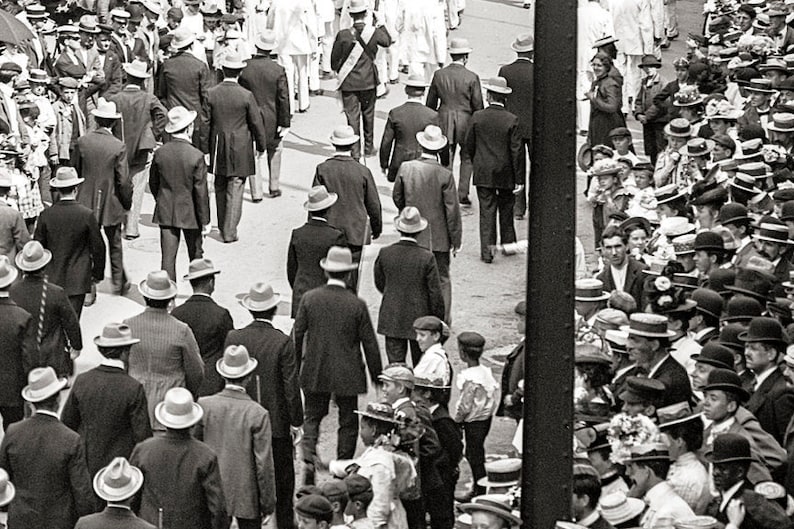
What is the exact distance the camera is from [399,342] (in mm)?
13203

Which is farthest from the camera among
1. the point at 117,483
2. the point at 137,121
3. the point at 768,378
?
the point at 137,121

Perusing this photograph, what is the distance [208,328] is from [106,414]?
4.69 feet

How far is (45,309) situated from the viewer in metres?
11.6

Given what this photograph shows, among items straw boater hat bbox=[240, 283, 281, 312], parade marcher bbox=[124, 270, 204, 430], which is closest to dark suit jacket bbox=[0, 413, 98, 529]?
parade marcher bbox=[124, 270, 204, 430]

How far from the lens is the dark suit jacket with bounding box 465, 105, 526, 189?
15.9m

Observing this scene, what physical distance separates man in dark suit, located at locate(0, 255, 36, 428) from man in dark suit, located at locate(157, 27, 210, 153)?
6417 mm

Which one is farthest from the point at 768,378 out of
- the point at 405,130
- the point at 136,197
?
the point at 136,197

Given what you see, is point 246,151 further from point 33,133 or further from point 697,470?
point 697,470

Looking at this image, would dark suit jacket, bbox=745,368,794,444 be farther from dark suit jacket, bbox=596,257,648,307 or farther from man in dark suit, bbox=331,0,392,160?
man in dark suit, bbox=331,0,392,160

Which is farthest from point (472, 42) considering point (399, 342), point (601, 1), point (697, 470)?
point (697, 470)

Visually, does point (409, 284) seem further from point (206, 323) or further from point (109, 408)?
point (109, 408)

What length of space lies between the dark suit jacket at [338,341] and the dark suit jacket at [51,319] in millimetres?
1794

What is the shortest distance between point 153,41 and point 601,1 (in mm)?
7158

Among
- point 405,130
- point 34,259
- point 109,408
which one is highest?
point 405,130
